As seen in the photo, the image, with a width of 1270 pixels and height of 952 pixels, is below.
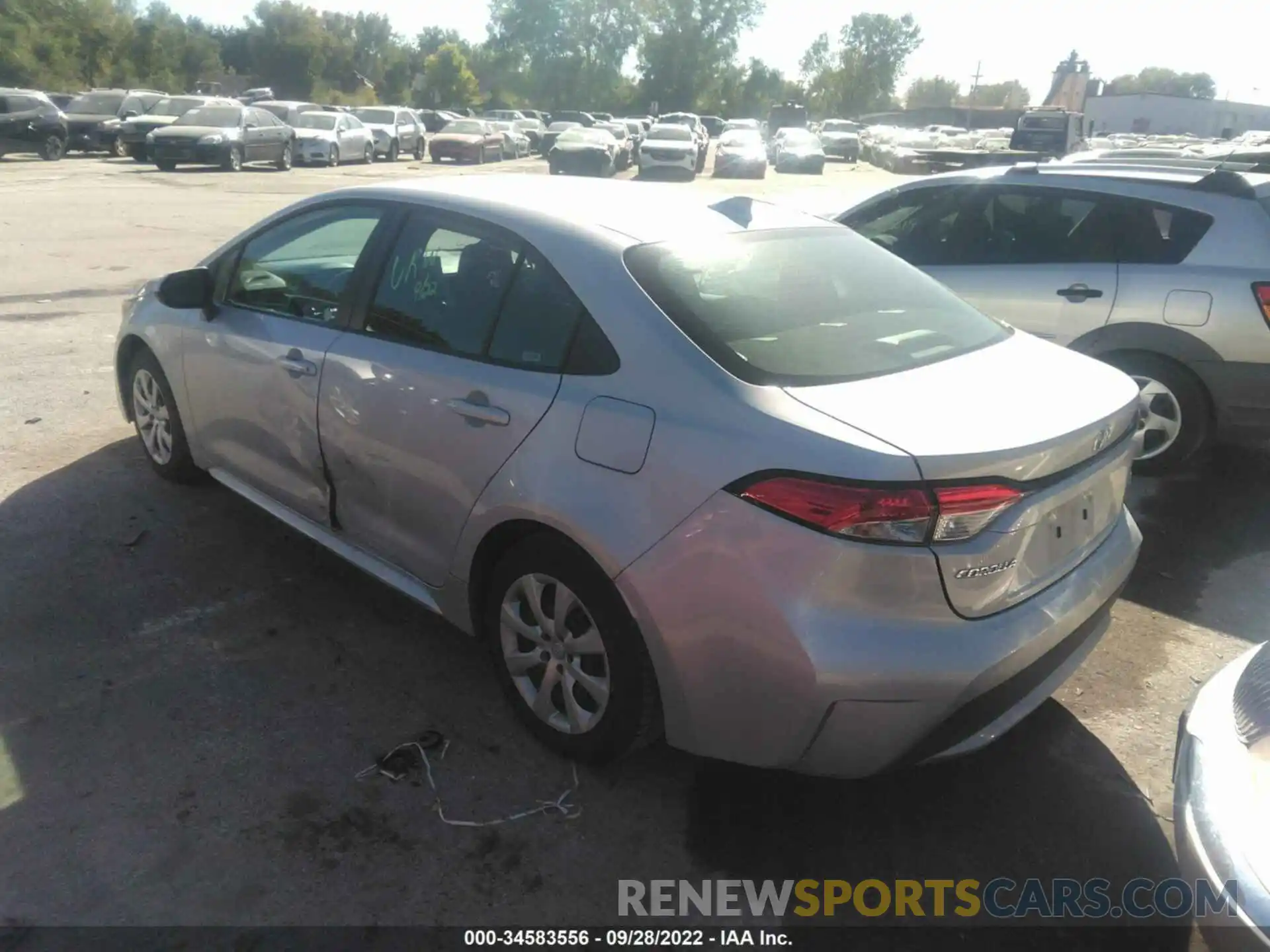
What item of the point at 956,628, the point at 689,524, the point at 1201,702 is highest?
the point at 689,524

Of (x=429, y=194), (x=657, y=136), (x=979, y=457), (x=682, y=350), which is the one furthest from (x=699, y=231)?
(x=657, y=136)

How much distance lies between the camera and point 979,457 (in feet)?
7.93

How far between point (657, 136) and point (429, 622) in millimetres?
33160

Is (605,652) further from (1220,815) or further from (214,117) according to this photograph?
(214,117)

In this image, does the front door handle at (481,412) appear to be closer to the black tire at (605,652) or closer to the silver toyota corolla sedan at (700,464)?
the silver toyota corolla sedan at (700,464)

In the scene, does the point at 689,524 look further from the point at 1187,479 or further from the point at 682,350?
the point at 1187,479

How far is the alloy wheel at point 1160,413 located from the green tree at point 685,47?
94161 mm

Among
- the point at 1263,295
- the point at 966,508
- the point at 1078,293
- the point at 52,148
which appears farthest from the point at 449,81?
the point at 966,508

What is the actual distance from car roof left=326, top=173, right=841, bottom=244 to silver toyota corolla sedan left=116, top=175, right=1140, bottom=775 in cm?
2

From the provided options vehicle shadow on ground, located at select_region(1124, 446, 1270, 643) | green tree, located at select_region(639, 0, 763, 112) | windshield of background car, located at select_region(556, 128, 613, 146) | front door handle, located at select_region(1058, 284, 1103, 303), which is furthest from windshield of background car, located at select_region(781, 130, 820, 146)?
green tree, located at select_region(639, 0, 763, 112)

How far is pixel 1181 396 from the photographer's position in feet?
17.7

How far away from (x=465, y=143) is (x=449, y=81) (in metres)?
48.0

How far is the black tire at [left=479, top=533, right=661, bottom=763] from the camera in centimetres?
277

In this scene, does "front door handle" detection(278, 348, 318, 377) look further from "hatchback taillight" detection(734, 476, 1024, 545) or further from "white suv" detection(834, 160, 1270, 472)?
"white suv" detection(834, 160, 1270, 472)
